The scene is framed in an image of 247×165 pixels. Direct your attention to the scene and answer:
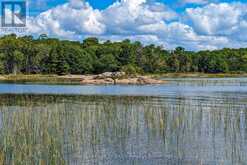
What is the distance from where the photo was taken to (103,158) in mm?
14312

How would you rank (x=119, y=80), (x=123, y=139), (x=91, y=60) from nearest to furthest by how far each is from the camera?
(x=123, y=139) < (x=119, y=80) < (x=91, y=60)

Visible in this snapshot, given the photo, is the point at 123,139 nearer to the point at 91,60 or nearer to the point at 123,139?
the point at 123,139

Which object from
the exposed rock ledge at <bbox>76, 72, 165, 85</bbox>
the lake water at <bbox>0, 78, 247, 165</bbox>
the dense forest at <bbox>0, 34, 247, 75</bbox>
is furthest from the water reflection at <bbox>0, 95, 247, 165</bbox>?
the dense forest at <bbox>0, 34, 247, 75</bbox>

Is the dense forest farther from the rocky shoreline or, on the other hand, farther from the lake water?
the lake water

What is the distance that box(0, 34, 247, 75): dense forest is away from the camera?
11569 centimetres

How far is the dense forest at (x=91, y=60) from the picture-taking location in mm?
115688

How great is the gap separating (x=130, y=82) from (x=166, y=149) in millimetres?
63828

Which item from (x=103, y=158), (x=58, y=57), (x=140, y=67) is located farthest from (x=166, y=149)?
(x=140, y=67)

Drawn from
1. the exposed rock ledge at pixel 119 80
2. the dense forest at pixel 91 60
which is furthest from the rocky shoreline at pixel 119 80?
the dense forest at pixel 91 60

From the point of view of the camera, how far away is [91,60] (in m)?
120

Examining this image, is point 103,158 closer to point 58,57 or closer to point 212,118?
point 212,118

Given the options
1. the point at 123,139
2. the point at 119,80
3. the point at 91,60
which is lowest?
the point at 123,139

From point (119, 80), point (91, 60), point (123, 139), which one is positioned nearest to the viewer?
point (123, 139)

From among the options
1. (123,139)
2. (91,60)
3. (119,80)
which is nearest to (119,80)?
(119,80)
